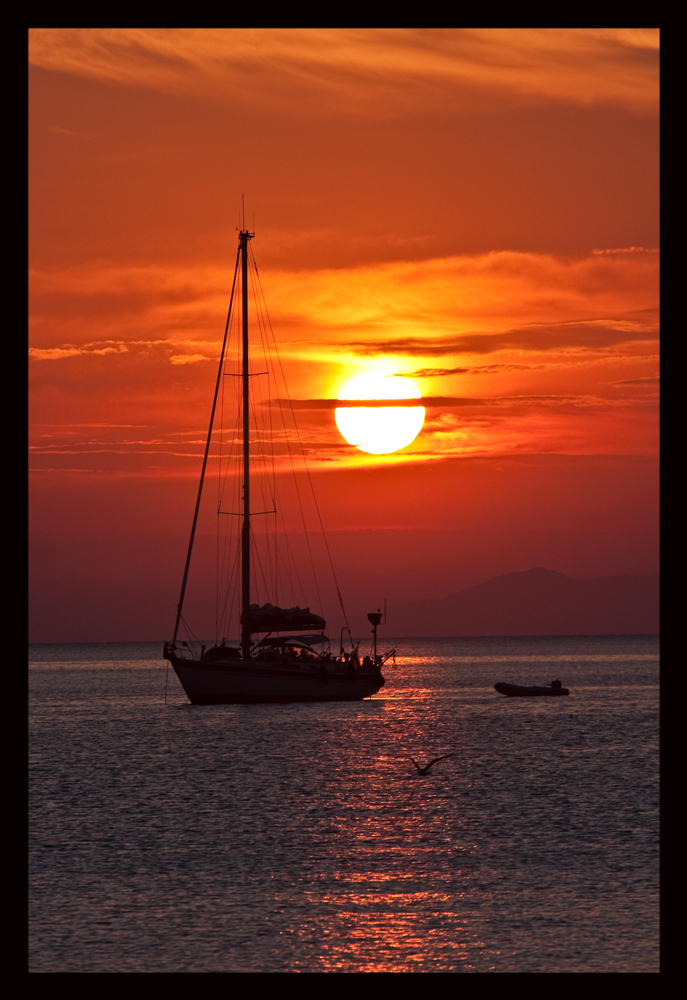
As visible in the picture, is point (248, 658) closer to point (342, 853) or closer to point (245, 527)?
point (245, 527)

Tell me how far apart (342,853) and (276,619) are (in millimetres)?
49075

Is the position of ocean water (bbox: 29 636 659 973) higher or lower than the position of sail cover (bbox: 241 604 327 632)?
lower

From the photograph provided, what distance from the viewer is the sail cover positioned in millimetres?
83812

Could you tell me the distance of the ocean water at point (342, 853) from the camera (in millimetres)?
24156

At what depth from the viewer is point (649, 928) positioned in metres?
25.6

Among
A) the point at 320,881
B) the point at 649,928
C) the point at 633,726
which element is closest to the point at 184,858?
the point at 320,881

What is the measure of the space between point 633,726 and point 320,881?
64.5m

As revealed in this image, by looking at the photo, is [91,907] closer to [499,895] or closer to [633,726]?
[499,895]

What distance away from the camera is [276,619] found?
83.9 m

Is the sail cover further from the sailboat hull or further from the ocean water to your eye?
the ocean water

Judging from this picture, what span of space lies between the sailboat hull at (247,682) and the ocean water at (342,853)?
566 centimetres

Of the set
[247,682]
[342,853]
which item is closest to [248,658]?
[247,682]

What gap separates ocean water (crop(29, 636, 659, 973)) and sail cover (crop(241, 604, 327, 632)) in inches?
320

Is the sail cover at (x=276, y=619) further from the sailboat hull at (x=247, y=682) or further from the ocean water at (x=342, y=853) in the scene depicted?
the ocean water at (x=342, y=853)
